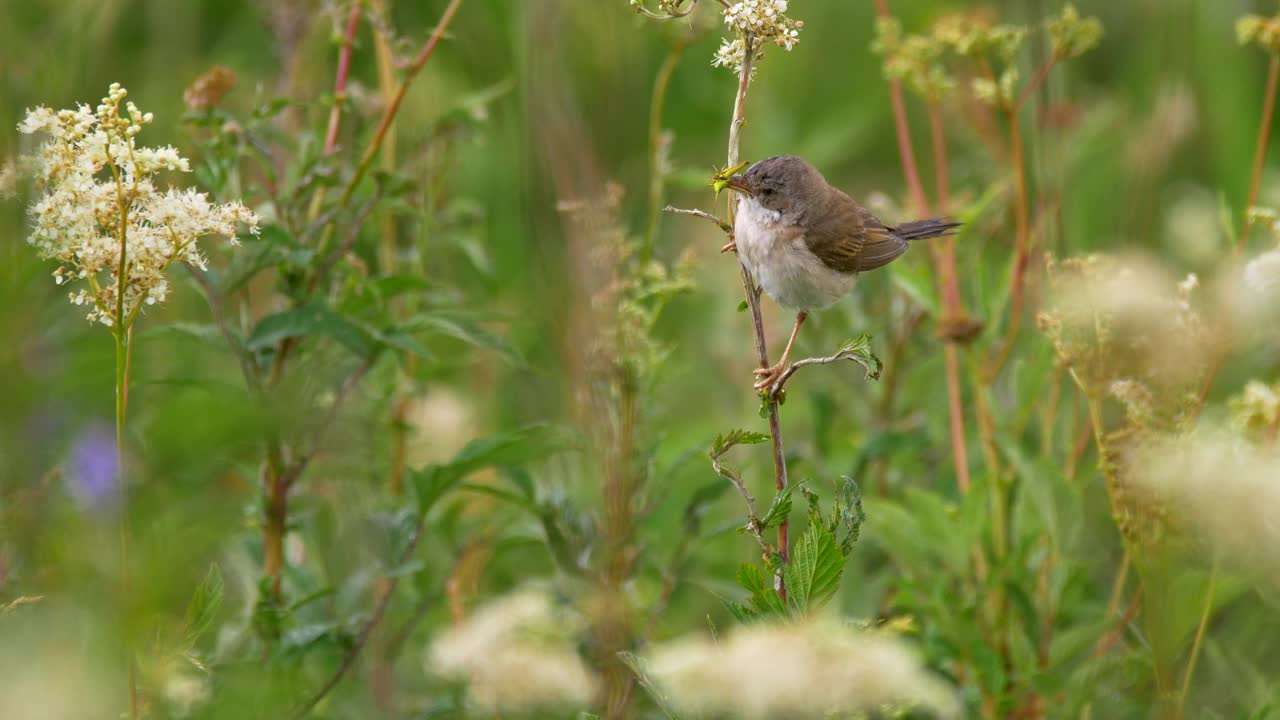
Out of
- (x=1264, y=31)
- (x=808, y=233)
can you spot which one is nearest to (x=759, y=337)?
(x=808, y=233)

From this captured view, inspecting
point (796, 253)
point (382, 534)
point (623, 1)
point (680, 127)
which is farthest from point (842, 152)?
point (382, 534)

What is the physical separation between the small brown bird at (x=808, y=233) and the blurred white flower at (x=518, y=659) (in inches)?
23.1

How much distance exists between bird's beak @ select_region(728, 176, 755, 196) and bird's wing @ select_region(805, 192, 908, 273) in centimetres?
13

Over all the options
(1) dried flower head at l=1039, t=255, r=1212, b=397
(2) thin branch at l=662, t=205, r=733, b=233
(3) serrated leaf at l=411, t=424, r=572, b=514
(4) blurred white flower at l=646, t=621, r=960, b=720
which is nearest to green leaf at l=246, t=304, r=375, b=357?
(3) serrated leaf at l=411, t=424, r=572, b=514

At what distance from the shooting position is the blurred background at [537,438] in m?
1.22

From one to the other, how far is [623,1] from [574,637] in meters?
1.06

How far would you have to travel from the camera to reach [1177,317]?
1.66 metres

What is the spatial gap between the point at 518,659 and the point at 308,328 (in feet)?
1.90

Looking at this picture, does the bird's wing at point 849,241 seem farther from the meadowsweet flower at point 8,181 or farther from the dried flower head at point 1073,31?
the meadowsweet flower at point 8,181

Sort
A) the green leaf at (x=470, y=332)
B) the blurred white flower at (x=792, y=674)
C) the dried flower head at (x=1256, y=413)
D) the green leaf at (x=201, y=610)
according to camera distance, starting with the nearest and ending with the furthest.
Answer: the blurred white flower at (x=792, y=674) → the green leaf at (x=201, y=610) → the dried flower head at (x=1256, y=413) → the green leaf at (x=470, y=332)

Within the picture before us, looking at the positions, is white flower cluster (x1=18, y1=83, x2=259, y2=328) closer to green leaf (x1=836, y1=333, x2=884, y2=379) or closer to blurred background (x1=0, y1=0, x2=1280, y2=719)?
blurred background (x1=0, y1=0, x2=1280, y2=719)

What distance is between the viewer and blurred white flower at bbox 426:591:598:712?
1229 millimetres

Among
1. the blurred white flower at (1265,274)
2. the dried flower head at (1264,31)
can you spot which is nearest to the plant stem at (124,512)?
the blurred white flower at (1265,274)

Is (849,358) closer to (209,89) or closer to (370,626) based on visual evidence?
(370,626)
